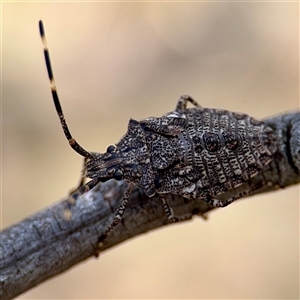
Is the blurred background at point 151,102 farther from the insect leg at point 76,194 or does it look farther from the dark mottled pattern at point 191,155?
the insect leg at point 76,194

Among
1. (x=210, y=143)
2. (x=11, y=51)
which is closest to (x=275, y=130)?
(x=210, y=143)

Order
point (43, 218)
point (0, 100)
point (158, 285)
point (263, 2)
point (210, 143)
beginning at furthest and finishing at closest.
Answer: point (263, 2), point (0, 100), point (158, 285), point (210, 143), point (43, 218)

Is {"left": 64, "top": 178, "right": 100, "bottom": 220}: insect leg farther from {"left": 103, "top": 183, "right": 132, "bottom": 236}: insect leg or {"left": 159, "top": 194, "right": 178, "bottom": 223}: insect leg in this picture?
{"left": 159, "top": 194, "right": 178, "bottom": 223}: insect leg

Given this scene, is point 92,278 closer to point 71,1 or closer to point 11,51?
point 11,51

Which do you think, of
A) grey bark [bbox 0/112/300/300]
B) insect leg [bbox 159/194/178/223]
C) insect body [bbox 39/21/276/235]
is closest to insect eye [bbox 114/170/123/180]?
insect body [bbox 39/21/276/235]

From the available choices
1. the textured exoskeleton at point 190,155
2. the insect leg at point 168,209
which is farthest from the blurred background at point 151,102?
→ the insect leg at point 168,209

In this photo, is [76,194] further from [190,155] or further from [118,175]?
[190,155]
